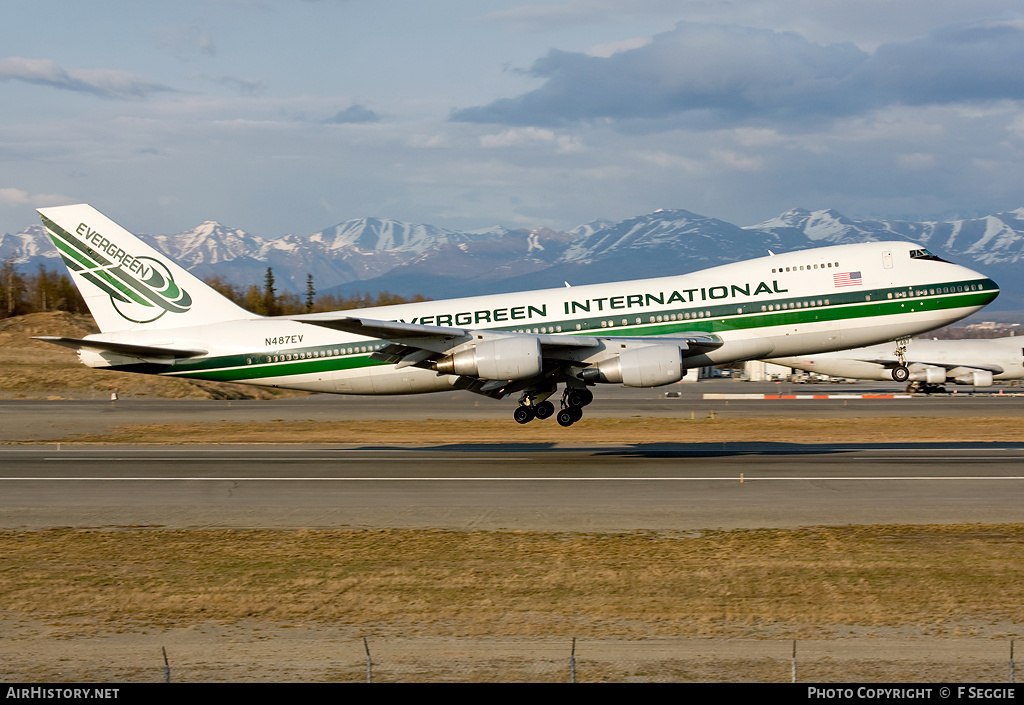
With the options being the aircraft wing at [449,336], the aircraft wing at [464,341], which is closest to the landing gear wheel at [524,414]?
the aircraft wing at [464,341]

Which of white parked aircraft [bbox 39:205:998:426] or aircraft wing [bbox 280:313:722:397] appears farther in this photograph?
white parked aircraft [bbox 39:205:998:426]

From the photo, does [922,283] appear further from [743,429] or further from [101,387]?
[101,387]

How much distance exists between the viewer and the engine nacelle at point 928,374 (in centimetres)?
8525

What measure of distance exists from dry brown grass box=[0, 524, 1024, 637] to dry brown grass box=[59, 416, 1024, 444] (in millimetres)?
23230

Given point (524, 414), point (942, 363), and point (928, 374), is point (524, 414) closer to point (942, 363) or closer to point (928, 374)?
point (928, 374)

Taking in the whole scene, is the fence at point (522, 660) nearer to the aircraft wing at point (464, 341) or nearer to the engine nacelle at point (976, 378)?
the aircraft wing at point (464, 341)

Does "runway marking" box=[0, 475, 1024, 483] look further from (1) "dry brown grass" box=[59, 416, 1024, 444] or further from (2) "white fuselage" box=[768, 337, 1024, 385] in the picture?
(2) "white fuselage" box=[768, 337, 1024, 385]

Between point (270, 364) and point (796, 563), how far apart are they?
24.4 metres

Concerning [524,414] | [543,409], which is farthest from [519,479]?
[543,409]

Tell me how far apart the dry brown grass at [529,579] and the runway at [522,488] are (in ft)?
5.08

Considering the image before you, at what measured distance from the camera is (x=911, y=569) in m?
17.5

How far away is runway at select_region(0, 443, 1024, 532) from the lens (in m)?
23.0

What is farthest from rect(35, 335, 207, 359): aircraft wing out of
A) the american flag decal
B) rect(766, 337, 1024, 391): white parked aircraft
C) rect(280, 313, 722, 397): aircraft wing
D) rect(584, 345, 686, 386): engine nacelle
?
rect(766, 337, 1024, 391): white parked aircraft
